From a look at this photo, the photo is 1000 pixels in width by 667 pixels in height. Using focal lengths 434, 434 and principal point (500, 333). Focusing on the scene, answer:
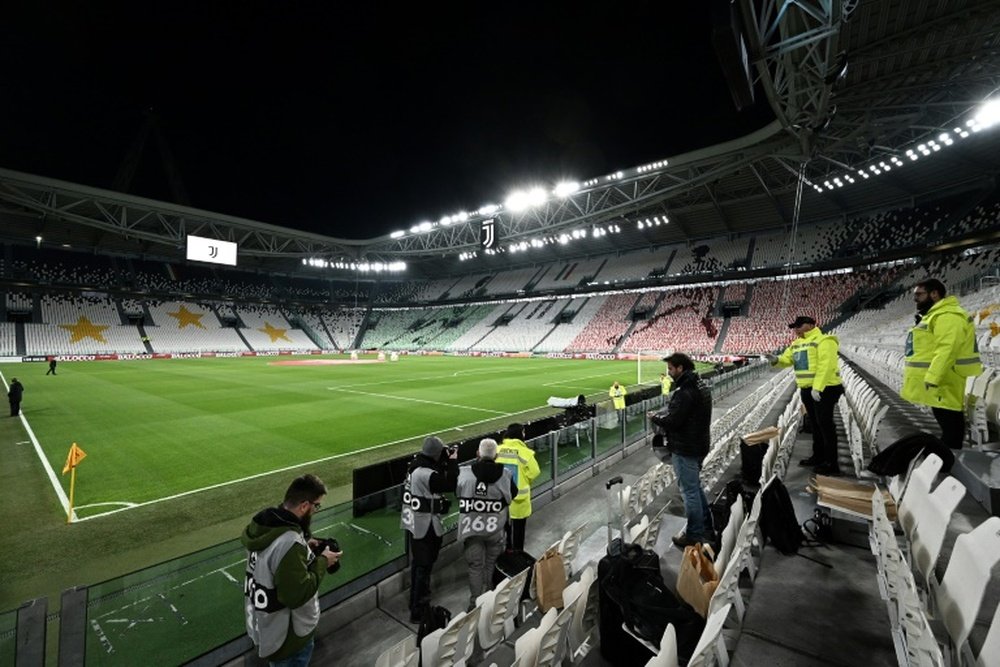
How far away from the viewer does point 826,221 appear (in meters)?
42.2

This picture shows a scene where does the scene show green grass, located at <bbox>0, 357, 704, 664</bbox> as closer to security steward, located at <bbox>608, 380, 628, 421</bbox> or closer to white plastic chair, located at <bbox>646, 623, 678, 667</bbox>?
security steward, located at <bbox>608, 380, 628, 421</bbox>

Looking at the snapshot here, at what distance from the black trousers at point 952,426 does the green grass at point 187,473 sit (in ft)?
15.0

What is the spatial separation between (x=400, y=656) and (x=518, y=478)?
2526 mm

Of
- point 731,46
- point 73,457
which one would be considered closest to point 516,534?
point 73,457

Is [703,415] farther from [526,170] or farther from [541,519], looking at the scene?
[526,170]

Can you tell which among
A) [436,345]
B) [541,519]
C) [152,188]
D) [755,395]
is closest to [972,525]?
[541,519]

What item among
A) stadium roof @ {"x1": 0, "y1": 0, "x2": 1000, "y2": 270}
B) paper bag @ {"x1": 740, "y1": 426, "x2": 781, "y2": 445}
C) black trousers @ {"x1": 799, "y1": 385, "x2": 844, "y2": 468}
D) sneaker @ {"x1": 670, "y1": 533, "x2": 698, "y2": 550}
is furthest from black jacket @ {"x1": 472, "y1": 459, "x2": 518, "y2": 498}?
stadium roof @ {"x1": 0, "y1": 0, "x2": 1000, "y2": 270}

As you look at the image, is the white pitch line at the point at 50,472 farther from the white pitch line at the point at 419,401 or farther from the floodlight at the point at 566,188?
the floodlight at the point at 566,188

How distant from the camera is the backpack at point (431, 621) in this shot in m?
3.14

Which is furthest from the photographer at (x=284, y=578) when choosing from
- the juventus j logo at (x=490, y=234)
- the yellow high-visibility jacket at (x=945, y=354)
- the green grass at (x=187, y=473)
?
the juventus j logo at (x=490, y=234)

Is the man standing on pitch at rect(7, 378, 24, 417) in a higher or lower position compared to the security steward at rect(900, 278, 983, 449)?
lower

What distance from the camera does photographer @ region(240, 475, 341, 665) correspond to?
2543mm

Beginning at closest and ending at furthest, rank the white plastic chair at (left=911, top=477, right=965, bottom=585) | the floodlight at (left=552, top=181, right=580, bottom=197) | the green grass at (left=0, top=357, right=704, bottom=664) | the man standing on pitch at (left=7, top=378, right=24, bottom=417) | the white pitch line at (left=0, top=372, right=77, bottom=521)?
the white plastic chair at (left=911, top=477, right=965, bottom=585), the green grass at (left=0, top=357, right=704, bottom=664), the white pitch line at (left=0, top=372, right=77, bottom=521), the man standing on pitch at (left=7, top=378, right=24, bottom=417), the floodlight at (left=552, top=181, right=580, bottom=197)

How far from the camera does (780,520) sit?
403 centimetres
